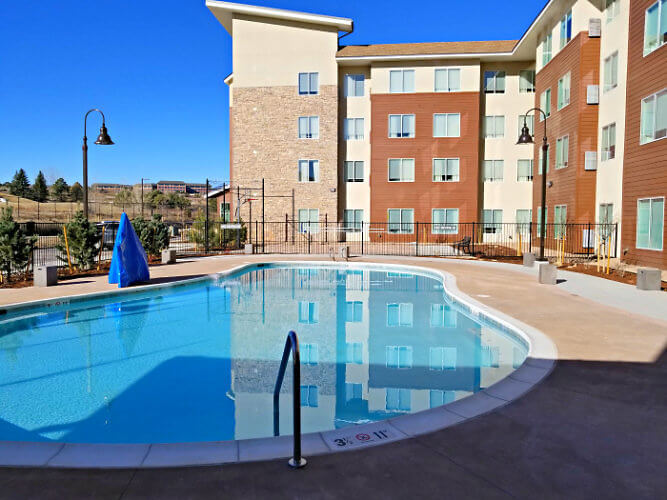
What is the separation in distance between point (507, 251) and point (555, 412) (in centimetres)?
2293

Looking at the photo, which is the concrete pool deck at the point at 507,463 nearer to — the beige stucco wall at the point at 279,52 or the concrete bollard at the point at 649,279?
the concrete bollard at the point at 649,279

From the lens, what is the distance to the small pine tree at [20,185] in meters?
90.6

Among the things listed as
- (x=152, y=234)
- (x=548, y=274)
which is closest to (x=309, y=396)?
(x=548, y=274)

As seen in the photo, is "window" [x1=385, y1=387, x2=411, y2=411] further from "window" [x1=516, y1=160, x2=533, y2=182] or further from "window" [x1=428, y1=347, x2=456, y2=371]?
"window" [x1=516, y1=160, x2=533, y2=182]

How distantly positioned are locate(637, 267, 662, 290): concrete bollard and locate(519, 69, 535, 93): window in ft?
77.6

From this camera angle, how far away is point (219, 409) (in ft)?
21.3

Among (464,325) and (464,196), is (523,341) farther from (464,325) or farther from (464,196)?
(464,196)

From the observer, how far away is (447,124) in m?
33.4

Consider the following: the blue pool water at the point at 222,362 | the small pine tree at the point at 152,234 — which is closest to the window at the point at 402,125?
the small pine tree at the point at 152,234

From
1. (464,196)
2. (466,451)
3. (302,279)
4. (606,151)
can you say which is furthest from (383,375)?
(464,196)

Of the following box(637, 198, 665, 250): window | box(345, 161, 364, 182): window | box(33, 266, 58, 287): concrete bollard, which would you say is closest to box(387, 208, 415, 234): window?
box(345, 161, 364, 182): window

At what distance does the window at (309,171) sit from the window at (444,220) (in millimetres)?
8819

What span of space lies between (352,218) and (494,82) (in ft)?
45.9

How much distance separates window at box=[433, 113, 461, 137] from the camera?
33.4 metres
